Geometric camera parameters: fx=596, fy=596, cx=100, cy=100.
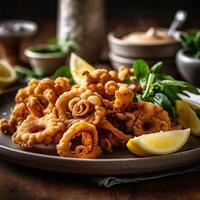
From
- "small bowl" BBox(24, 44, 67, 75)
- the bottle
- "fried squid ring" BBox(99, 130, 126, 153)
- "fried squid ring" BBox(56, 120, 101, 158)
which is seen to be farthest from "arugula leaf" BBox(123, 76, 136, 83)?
the bottle

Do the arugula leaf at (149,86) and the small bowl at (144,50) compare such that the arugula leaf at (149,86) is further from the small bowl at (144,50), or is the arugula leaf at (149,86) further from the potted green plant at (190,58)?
the small bowl at (144,50)

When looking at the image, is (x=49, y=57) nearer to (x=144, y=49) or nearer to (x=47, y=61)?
(x=47, y=61)

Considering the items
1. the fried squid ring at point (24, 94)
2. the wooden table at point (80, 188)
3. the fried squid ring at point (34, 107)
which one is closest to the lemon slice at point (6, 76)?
the fried squid ring at point (24, 94)

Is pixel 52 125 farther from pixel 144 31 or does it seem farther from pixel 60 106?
pixel 144 31

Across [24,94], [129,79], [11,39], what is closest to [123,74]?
[129,79]

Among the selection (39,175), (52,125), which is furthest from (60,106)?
(39,175)

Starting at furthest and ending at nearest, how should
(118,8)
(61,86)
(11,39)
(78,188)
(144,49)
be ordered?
(118,8) → (11,39) → (144,49) → (61,86) → (78,188)
